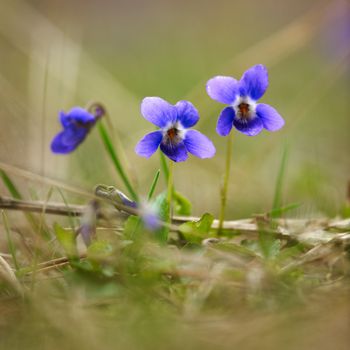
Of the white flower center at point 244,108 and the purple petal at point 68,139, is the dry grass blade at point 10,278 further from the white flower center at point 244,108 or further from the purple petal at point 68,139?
the white flower center at point 244,108

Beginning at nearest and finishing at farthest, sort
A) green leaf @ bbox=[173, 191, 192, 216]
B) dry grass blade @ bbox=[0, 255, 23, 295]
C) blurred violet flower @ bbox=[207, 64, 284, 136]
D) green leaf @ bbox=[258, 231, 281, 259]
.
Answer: dry grass blade @ bbox=[0, 255, 23, 295], green leaf @ bbox=[258, 231, 281, 259], blurred violet flower @ bbox=[207, 64, 284, 136], green leaf @ bbox=[173, 191, 192, 216]

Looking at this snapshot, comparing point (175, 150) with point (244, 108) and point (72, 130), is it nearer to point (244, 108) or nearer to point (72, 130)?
point (244, 108)

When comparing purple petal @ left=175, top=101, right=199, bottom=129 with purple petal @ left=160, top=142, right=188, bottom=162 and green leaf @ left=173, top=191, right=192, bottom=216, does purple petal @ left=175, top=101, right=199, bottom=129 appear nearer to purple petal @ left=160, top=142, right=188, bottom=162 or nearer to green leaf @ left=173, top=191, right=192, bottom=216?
purple petal @ left=160, top=142, right=188, bottom=162

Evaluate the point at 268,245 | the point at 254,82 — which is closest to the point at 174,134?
the point at 254,82

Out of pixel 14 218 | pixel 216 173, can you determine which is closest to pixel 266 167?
pixel 216 173

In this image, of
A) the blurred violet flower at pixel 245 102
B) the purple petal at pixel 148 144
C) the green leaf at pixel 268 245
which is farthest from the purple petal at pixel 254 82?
the green leaf at pixel 268 245

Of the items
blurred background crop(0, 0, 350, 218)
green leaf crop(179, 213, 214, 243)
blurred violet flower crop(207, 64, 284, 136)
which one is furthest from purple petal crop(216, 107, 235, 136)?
blurred background crop(0, 0, 350, 218)

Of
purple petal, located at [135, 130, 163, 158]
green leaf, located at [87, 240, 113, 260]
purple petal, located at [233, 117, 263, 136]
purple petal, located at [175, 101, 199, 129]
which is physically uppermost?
purple petal, located at [233, 117, 263, 136]
